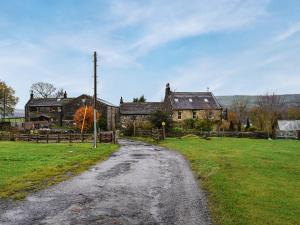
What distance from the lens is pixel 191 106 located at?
8725 cm

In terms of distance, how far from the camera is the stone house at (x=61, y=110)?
296ft

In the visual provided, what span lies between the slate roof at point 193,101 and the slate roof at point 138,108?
9788mm

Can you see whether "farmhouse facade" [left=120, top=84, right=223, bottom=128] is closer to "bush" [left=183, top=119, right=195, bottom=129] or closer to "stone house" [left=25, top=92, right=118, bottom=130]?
"bush" [left=183, top=119, right=195, bottom=129]

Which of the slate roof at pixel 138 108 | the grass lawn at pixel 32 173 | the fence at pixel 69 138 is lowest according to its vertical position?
the grass lawn at pixel 32 173

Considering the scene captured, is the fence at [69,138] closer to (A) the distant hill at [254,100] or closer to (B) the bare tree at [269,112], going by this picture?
(B) the bare tree at [269,112]

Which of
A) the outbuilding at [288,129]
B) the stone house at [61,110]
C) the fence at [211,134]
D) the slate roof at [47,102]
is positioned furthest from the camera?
the slate roof at [47,102]

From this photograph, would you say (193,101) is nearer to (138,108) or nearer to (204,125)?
(204,125)

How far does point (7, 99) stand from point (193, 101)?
167ft

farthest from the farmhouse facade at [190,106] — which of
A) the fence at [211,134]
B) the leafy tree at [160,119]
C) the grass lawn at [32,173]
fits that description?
the grass lawn at [32,173]

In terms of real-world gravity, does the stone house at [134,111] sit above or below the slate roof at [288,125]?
above

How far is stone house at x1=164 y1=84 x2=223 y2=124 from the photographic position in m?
85.5

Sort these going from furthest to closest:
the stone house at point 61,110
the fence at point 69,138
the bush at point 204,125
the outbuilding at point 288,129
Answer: the stone house at point 61,110 → the bush at point 204,125 → the outbuilding at point 288,129 → the fence at point 69,138

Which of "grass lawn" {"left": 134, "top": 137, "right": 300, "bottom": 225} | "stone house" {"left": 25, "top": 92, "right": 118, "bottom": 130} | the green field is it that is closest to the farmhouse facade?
"stone house" {"left": 25, "top": 92, "right": 118, "bottom": 130}

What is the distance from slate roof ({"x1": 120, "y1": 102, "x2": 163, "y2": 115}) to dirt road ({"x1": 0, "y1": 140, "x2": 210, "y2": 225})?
7909 centimetres
